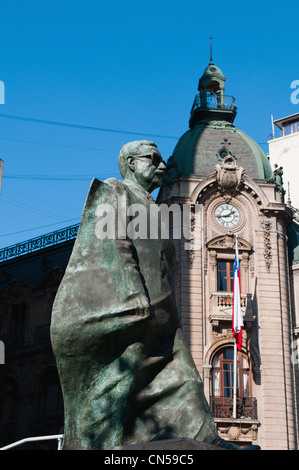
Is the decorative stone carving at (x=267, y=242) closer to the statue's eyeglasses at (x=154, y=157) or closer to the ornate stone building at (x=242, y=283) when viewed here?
the ornate stone building at (x=242, y=283)

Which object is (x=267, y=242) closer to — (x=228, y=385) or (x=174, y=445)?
(x=228, y=385)

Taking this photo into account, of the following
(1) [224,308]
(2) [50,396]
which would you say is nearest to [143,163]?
(1) [224,308]

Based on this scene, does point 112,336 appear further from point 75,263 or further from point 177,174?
point 177,174

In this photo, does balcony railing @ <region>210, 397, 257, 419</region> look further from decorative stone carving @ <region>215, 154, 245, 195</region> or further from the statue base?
the statue base

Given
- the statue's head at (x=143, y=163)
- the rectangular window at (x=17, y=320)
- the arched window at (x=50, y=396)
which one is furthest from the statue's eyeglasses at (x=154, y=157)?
the rectangular window at (x=17, y=320)

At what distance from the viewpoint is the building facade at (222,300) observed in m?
30.7

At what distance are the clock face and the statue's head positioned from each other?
2577 cm

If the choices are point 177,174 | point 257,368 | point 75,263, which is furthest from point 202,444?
point 177,174

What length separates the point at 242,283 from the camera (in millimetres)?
32688

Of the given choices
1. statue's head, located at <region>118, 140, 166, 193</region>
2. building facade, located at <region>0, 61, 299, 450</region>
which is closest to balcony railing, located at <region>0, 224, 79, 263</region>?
building facade, located at <region>0, 61, 299, 450</region>

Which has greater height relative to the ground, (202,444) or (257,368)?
(257,368)
